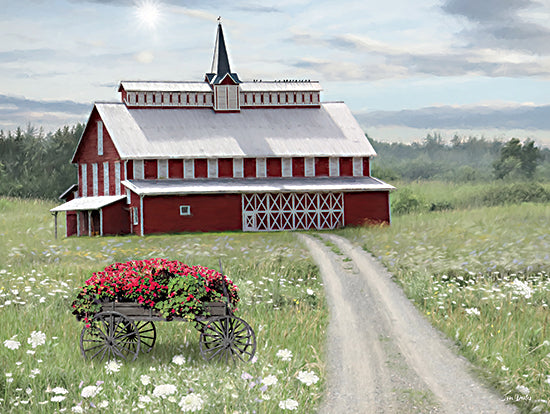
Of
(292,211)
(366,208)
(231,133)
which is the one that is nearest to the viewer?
(292,211)

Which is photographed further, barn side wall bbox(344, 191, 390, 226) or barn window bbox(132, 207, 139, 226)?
barn side wall bbox(344, 191, 390, 226)

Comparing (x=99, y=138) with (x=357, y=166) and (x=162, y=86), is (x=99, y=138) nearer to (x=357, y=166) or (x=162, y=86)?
(x=162, y=86)

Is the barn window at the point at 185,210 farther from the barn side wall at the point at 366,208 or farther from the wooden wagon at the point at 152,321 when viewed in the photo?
the wooden wagon at the point at 152,321

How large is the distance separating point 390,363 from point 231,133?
3054 centimetres

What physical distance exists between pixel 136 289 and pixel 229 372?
2.32 meters

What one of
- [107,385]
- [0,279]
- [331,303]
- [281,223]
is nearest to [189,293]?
[107,385]

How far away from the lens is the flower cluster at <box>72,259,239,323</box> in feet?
39.7

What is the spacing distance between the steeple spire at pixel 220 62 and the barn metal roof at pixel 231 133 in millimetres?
2604

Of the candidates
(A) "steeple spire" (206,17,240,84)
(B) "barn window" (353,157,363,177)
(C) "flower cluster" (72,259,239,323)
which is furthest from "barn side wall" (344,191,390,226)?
(C) "flower cluster" (72,259,239,323)

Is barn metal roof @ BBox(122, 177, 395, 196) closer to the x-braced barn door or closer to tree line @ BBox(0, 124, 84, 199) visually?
the x-braced barn door

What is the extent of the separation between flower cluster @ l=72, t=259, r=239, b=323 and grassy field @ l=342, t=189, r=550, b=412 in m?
5.54

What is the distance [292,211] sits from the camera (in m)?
40.2

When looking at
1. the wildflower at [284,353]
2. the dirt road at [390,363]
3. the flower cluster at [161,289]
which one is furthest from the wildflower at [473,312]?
the flower cluster at [161,289]

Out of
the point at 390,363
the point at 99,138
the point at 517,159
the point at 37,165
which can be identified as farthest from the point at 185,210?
the point at 517,159
